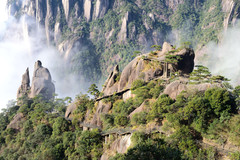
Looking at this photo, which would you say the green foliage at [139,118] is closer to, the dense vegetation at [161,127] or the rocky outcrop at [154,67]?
the dense vegetation at [161,127]

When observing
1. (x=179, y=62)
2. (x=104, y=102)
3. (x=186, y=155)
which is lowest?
(x=186, y=155)

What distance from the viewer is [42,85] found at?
266 feet

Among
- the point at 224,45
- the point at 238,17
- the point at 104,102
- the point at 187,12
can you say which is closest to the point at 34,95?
the point at 104,102

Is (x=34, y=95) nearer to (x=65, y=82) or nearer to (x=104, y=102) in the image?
(x=104, y=102)

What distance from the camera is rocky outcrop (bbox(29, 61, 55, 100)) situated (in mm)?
79938

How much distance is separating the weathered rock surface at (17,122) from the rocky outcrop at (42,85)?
14.1 meters

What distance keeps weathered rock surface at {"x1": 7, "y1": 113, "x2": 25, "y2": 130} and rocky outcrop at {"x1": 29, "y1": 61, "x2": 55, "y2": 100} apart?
14103 millimetres

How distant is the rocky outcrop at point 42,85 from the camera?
79938 mm

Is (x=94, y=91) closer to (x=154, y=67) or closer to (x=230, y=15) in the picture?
(x=154, y=67)

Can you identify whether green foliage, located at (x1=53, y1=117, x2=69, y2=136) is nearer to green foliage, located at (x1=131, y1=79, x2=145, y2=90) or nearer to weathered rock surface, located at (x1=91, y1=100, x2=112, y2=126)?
weathered rock surface, located at (x1=91, y1=100, x2=112, y2=126)

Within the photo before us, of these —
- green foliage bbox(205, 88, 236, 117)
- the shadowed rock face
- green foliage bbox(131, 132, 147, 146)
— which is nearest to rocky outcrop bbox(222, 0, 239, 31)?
the shadowed rock face

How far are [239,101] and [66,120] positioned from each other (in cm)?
3445

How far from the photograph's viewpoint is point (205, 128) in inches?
1032

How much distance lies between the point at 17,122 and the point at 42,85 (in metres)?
20.3
